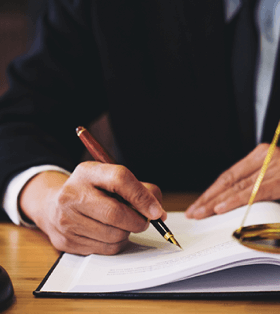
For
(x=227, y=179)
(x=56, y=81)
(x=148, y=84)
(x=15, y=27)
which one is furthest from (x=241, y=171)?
(x=15, y=27)

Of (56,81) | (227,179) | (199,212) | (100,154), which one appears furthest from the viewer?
(56,81)

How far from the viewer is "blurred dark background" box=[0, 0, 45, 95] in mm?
1862

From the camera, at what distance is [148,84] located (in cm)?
98

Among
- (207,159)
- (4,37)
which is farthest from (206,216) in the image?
(4,37)

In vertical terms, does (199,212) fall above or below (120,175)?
below

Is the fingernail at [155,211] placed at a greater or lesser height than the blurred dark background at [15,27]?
lesser

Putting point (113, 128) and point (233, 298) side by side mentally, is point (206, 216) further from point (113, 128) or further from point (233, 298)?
point (113, 128)

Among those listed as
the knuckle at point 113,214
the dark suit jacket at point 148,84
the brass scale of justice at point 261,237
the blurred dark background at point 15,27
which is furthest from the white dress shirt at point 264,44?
the blurred dark background at point 15,27

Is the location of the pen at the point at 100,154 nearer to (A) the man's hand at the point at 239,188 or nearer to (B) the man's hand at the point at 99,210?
(B) the man's hand at the point at 99,210

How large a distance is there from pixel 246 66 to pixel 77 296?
0.80 metres

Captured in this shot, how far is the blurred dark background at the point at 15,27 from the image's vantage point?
1.86m

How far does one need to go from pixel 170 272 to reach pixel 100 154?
0.67 feet

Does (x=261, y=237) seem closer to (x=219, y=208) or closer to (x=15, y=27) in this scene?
(x=219, y=208)

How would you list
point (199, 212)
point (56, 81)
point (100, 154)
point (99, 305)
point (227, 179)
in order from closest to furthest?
point (99, 305) → point (100, 154) → point (199, 212) → point (227, 179) → point (56, 81)
